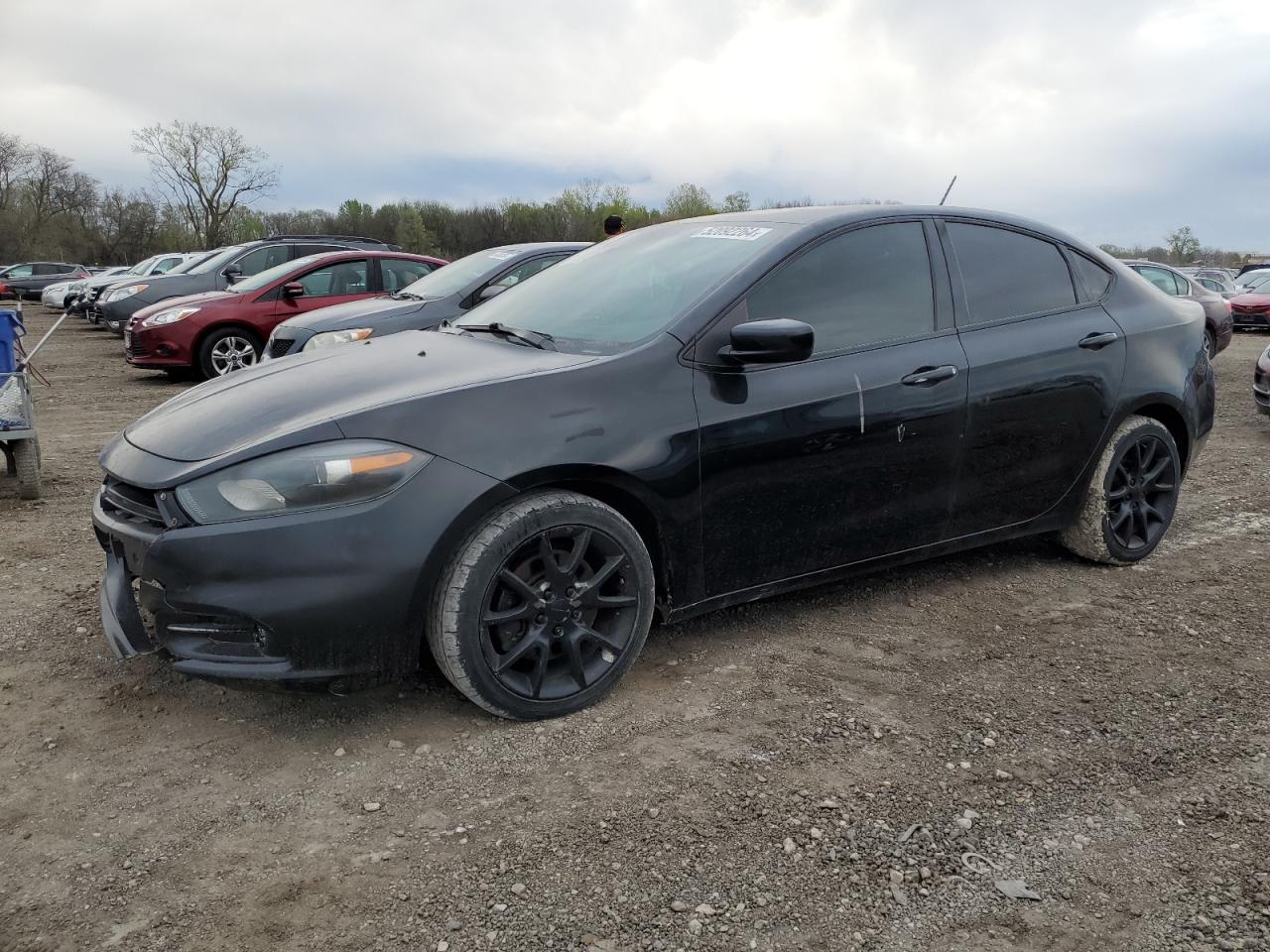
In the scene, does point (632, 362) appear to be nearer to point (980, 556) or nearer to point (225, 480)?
point (225, 480)

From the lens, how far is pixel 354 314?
26.6 ft

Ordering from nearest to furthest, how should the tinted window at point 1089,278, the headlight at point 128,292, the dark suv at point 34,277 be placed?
the tinted window at point 1089,278, the headlight at point 128,292, the dark suv at point 34,277

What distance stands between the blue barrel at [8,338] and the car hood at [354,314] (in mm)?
2707

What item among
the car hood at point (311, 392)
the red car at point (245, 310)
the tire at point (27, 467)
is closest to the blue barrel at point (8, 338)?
the tire at point (27, 467)

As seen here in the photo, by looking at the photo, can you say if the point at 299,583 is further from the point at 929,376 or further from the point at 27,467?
the point at 27,467

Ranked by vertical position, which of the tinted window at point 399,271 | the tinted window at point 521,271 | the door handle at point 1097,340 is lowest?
the door handle at point 1097,340

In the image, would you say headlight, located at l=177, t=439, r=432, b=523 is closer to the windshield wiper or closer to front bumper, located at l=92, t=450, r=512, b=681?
front bumper, located at l=92, t=450, r=512, b=681

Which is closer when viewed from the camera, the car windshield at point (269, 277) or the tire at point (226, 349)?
the tire at point (226, 349)

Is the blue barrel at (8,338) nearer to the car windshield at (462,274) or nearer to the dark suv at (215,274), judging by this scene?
the car windshield at (462,274)

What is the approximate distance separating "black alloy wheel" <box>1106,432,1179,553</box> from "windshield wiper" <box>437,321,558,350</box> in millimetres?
2542

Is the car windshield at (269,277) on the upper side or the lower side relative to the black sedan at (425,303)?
upper

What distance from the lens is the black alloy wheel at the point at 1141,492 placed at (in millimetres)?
4402

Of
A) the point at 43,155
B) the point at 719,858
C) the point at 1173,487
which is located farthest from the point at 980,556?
the point at 43,155

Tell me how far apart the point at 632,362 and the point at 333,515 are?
1.05 meters
